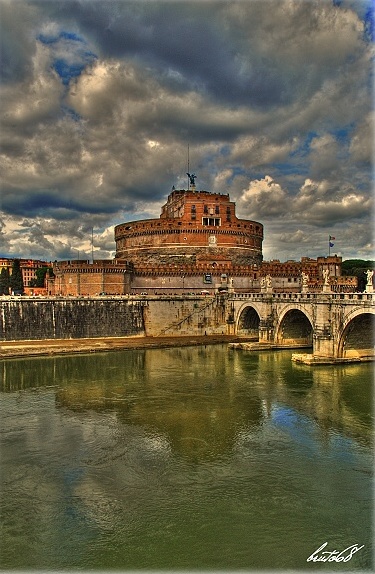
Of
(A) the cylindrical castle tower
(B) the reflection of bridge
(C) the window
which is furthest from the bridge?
(C) the window

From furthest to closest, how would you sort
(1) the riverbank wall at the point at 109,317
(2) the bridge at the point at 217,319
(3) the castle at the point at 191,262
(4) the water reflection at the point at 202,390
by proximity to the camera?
(3) the castle at the point at 191,262, (1) the riverbank wall at the point at 109,317, (2) the bridge at the point at 217,319, (4) the water reflection at the point at 202,390

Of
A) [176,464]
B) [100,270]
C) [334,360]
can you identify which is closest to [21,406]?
[176,464]

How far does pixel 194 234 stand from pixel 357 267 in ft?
118

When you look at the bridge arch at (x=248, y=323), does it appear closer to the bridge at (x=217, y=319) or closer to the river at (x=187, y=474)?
the bridge at (x=217, y=319)

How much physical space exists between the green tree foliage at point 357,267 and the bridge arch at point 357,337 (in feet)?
143

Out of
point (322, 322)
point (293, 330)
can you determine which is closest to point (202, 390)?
point (322, 322)

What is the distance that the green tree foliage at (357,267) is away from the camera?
7438cm

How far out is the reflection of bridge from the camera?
95.1ft

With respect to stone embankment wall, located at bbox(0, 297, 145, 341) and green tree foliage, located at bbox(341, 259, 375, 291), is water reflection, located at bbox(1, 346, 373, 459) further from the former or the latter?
green tree foliage, located at bbox(341, 259, 375, 291)

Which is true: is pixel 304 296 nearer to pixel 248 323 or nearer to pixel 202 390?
pixel 248 323

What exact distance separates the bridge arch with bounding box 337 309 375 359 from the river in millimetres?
4116

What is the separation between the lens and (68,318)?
4184 cm

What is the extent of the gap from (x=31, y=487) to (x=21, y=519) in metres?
1.59

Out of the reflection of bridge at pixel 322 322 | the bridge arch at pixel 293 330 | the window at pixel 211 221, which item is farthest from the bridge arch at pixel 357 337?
the window at pixel 211 221
